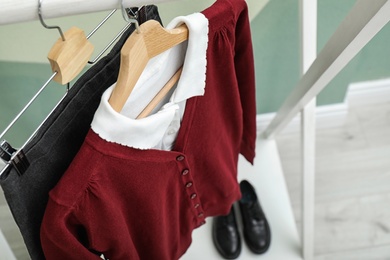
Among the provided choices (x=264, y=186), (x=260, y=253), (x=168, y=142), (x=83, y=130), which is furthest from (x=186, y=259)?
(x=83, y=130)

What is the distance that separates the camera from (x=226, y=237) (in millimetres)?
1211

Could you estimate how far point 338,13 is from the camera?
97cm

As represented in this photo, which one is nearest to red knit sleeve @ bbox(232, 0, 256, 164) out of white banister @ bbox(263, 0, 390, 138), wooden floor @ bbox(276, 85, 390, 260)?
white banister @ bbox(263, 0, 390, 138)

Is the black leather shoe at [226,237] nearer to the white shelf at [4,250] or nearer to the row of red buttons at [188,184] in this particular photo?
the row of red buttons at [188,184]

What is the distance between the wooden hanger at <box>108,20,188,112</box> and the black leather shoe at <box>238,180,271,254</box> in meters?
0.80

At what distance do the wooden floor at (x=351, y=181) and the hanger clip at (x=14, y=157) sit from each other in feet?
3.30

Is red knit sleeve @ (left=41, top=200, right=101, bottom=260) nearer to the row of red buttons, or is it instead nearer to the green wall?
the row of red buttons

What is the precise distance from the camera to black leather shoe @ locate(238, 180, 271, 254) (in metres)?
1.21

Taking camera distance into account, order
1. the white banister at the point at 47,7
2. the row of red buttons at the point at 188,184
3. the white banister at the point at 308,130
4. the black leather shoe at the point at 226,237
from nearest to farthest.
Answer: the white banister at the point at 47,7
the row of red buttons at the point at 188,184
the white banister at the point at 308,130
the black leather shoe at the point at 226,237

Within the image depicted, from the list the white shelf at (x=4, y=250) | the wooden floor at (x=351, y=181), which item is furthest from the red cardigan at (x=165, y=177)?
the wooden floor at (x=351, y=181)

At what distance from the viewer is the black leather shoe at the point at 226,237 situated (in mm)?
1198

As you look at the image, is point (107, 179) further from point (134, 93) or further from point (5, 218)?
point (5, 218)

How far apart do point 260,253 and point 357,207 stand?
1.24 feet

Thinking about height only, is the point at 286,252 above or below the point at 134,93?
below
